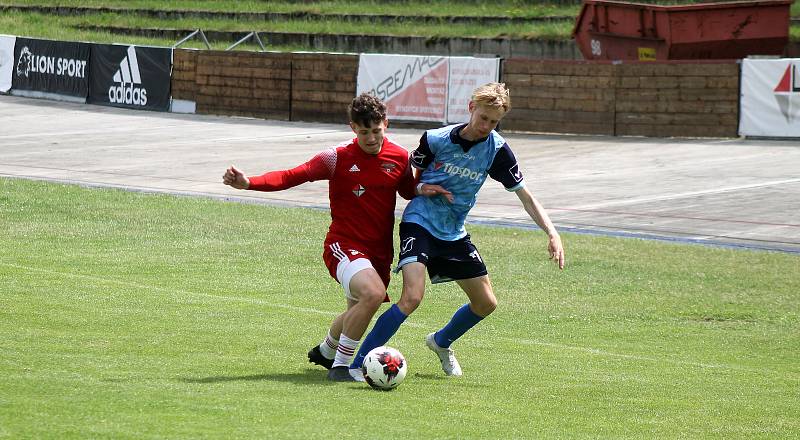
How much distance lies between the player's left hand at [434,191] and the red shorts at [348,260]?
498 mm

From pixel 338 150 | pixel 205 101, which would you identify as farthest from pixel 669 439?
pixel 205 101

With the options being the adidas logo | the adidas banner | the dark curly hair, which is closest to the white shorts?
the dark curly hair

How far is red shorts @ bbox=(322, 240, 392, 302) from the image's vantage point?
7.76m

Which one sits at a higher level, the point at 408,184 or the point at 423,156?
the point at 423,156

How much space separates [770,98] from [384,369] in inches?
876

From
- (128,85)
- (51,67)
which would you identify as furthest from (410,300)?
(51,67)

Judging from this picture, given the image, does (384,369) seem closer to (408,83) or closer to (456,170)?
(456,170)

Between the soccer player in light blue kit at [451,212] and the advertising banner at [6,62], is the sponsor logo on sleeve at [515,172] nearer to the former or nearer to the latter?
the soccer player in light blue kit at [451,212]

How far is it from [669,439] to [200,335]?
4101mm

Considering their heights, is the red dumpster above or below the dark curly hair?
above

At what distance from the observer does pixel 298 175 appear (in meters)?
7.80

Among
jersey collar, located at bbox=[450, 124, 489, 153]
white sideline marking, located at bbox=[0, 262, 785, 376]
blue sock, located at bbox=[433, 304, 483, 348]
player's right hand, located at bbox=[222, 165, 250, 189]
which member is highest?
jersey collar, located at bbox=[450, 124, 489, 153]

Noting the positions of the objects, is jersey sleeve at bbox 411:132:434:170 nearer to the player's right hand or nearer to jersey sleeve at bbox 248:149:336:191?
jersey sleeve at bbox 248:149:336:191

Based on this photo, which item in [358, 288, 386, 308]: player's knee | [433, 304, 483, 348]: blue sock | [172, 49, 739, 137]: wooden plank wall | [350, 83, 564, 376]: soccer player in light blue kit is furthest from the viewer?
[172, 49, 739, 137]: wooden plank wall
